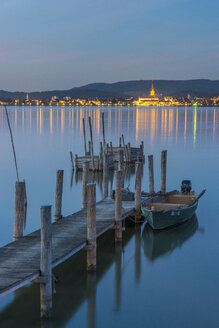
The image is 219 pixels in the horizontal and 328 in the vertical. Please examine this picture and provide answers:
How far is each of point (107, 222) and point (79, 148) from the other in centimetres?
2939

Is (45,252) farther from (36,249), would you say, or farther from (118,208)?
(118,208)

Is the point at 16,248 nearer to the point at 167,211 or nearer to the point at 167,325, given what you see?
the point at 167,325

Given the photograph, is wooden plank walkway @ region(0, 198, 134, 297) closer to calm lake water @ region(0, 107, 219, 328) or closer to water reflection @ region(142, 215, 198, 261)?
calm lake water @ region(0, 107, 219, 328)

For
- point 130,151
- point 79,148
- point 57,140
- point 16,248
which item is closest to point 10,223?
point 16,248

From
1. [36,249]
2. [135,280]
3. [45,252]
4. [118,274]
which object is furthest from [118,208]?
[45,252]

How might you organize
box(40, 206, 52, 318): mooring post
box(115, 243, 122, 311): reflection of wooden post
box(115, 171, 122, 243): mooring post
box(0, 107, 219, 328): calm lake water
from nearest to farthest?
1. box(40, 206, 52, 318): mooring post
2. box(0, 107, 219, 328): calm lake water
3. box(115, 243, 122, 311): reflection of wooden post
4. box(115, 171, 122, 243): mooring post

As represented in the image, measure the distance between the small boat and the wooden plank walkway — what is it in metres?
1.01

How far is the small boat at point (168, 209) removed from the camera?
1509cm

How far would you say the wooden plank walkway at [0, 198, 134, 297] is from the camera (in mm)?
8727

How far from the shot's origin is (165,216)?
15.3 m

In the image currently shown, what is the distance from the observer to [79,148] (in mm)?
42469

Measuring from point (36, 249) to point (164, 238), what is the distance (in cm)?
569

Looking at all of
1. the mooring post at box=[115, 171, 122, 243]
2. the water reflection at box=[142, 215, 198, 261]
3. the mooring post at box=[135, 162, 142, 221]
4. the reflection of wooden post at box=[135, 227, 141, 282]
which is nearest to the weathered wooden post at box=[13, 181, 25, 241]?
the mooring post at box=[115, 171, 122, 243]

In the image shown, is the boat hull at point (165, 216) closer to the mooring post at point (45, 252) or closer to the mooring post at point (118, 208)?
the mooring post at point (118, 208)
